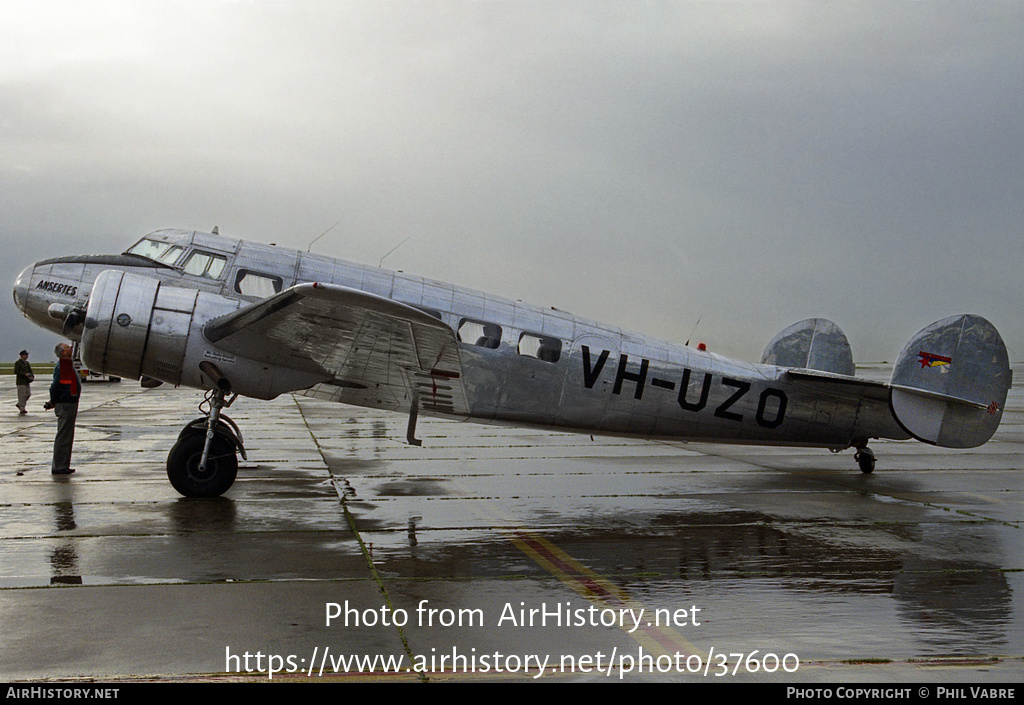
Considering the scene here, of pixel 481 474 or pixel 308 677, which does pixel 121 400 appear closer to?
pixel 481 474

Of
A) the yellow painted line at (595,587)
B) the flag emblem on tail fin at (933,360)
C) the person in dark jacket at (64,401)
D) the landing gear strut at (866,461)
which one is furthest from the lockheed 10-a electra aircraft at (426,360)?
the yellow painted line at (595,587)

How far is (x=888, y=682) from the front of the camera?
4949 mm

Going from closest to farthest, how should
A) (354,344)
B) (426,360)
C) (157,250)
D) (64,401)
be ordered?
1. (354,344)
2. (426,360)
3. (157,250)
4. (64,401)

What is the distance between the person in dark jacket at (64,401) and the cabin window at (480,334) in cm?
593

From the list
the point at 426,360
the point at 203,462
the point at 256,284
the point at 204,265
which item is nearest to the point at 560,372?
the point at 426,360

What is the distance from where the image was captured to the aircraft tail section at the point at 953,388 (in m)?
12.7

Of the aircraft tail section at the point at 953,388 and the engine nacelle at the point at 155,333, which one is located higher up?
the aircraft tail section at the point at 953,388

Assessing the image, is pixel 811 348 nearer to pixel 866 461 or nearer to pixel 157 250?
pixel 866 461

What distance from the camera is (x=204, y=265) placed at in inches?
444

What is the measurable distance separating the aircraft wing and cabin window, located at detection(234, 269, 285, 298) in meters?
0.54

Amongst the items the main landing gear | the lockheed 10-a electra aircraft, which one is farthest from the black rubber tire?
the main landing gear

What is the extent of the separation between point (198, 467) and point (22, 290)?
3.24 metres

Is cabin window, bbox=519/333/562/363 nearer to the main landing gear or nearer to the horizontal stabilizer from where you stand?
the main landing gear

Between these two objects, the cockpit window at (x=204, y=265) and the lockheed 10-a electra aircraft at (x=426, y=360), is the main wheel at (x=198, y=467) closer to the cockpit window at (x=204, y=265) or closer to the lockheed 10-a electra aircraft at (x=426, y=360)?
the lockheed 10-a electra aircraft at (x=426, y=360)
